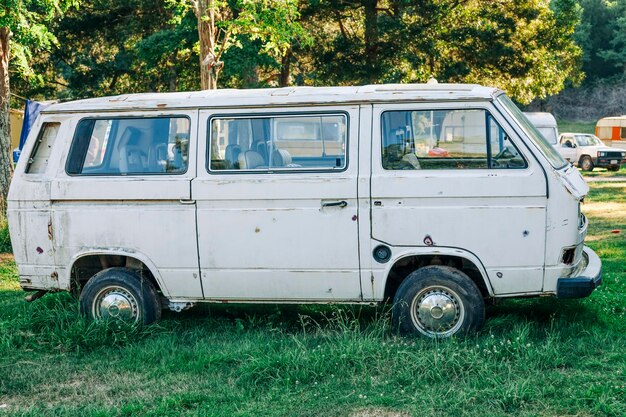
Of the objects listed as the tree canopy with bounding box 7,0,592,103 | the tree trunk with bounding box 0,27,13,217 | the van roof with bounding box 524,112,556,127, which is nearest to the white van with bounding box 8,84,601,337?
the tree trunk with bounding box 0,27,13,217

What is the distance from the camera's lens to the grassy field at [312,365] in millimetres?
5559

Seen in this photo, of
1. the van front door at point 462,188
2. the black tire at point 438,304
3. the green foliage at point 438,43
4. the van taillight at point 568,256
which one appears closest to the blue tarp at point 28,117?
the van front door at point 462,188

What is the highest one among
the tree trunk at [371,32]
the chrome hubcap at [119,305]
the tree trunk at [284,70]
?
the tree trunk at [371,32]

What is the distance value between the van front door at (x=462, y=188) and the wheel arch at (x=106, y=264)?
6.71 ft

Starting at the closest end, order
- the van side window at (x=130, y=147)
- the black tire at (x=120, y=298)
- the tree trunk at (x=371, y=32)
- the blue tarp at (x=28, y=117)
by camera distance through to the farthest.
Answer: the van side window at (x=130, y=147) → the black tire at (x=120, y=298) → the blue tarp at (x=28, y=117) → the tree trunk at (x=371, y=32)

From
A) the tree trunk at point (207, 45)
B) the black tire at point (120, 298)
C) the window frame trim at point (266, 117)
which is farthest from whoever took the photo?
the tree trunk at point (207, 45)

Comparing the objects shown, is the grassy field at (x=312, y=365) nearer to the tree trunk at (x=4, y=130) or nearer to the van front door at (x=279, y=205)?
the van front door at (x=279, y=205)

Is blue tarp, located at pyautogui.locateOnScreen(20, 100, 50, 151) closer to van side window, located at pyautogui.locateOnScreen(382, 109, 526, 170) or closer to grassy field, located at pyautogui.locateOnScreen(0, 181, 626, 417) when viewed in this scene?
grassy field, located at pyautogui.locateOnScreen(0, 181, 626, 417)

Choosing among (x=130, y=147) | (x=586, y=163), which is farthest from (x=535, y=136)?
(x=586, y=163)

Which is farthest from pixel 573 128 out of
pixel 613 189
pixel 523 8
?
pixel 613 189

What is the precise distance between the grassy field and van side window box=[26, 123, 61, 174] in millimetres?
1331

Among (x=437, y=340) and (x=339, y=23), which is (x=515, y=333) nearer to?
(x=437, y=340)

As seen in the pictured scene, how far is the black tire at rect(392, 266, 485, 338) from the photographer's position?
22.7 ft

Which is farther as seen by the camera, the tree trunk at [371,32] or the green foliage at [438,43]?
the tree trunk at [371,32]
